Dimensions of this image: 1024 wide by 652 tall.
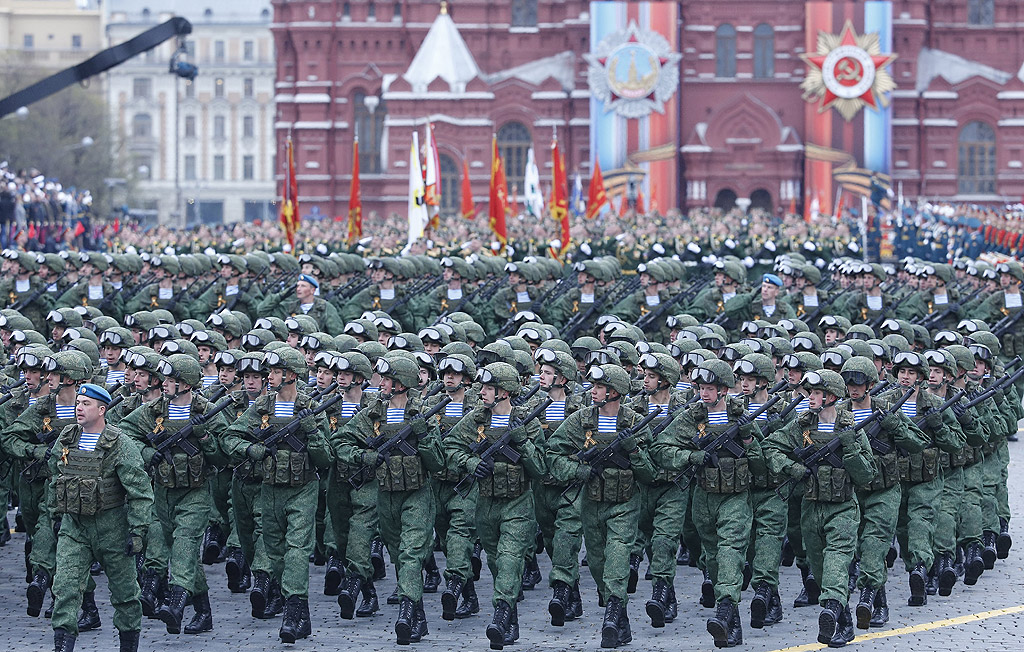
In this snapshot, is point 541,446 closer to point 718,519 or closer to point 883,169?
point 718,519

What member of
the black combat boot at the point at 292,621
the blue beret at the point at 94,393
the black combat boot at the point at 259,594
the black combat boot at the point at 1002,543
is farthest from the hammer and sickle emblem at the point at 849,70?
the blue beret at the point at 94,393

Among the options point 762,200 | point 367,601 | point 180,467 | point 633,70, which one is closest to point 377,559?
point 367,601

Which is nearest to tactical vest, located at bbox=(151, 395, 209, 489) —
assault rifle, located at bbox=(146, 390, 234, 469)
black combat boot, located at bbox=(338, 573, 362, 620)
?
assault rifle, located at bbox=(146, 390, 234, 469)

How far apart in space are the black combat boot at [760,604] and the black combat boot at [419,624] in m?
2.02

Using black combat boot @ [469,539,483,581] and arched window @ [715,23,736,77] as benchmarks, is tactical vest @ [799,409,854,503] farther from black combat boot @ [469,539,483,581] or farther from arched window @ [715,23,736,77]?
arched window @ [715,23,736,77]

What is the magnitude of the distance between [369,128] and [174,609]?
47.3 metres

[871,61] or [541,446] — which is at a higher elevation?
[871,61]

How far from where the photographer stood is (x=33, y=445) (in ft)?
37.9

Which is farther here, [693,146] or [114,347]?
[693,146]

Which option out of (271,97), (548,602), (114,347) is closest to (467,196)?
(114,347)

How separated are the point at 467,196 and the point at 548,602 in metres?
19.7

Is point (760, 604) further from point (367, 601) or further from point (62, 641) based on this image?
point (62, 641)

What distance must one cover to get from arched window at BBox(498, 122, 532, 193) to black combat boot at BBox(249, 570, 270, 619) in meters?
44.6

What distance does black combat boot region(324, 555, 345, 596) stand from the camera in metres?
11.9
